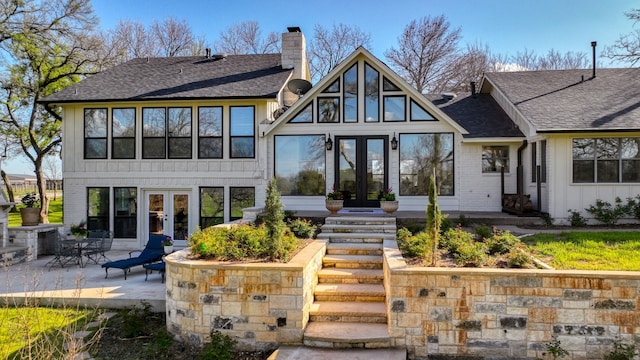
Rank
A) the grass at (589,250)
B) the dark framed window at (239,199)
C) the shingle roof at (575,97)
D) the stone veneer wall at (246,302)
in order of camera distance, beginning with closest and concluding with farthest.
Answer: the stone veneer wall at (246,302) < the grass at (589,250) < the shingle roof at (575,97) < the dark framed window at (239,199)

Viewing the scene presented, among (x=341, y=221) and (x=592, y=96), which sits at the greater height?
(x=592, y=96)

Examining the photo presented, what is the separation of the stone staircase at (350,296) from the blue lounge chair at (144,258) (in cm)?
419

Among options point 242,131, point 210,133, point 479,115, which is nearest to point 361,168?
point 242,131

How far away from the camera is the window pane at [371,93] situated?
12547 mm

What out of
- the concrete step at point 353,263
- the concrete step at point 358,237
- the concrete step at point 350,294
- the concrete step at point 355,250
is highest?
the concrete step at point 358,237

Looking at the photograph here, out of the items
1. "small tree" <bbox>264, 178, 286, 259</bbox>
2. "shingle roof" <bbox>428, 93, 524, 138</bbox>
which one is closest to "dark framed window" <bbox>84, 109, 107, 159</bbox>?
"small tree" <bbox>264, 178, 286, 259</bbox>

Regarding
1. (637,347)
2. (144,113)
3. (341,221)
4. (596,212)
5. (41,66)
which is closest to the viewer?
(637,347)

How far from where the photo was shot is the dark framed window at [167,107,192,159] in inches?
521

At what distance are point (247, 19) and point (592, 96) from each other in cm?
2385

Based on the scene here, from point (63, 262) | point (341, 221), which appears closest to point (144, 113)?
point (63, 262)

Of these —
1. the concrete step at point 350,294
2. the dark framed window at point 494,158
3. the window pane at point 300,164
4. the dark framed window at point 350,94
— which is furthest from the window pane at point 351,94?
the concrete step at point 350,294

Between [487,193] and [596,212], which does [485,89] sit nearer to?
[487,193]

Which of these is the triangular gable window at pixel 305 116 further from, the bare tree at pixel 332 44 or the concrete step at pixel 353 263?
the bare tree at pixel 332 44

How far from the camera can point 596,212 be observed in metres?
11.1
